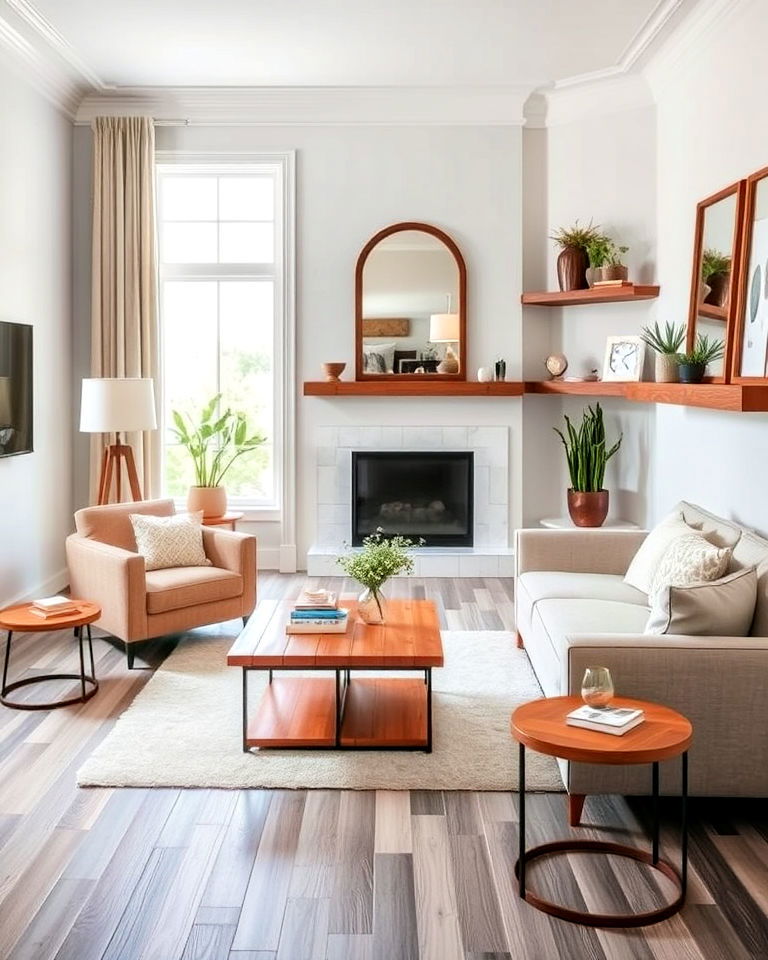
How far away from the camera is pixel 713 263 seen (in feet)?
15.6

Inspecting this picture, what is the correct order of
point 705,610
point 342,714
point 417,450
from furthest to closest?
point 417,450, point 342,714, point 705,610

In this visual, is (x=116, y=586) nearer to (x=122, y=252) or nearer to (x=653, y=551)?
(x=653, y=551)

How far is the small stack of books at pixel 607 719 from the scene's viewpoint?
2621 mm

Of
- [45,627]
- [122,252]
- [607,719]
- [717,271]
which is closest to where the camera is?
[607,719]

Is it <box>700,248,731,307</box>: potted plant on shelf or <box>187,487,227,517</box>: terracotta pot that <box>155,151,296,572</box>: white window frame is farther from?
<box>700,248,731,307</box>: potted plant on shelf

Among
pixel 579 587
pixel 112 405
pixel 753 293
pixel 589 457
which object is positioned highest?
pixel 753 293

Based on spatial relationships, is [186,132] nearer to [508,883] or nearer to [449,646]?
[449,646]

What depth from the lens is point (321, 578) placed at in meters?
6.74

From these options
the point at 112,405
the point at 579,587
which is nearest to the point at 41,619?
the point at 112,405

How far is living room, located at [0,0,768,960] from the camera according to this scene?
273 cm

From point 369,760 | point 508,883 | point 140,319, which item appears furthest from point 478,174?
point 508,883

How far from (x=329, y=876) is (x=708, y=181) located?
12.6 feet

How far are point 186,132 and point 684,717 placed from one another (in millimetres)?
5316

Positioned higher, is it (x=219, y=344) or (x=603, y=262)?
(x=603, y=262)
